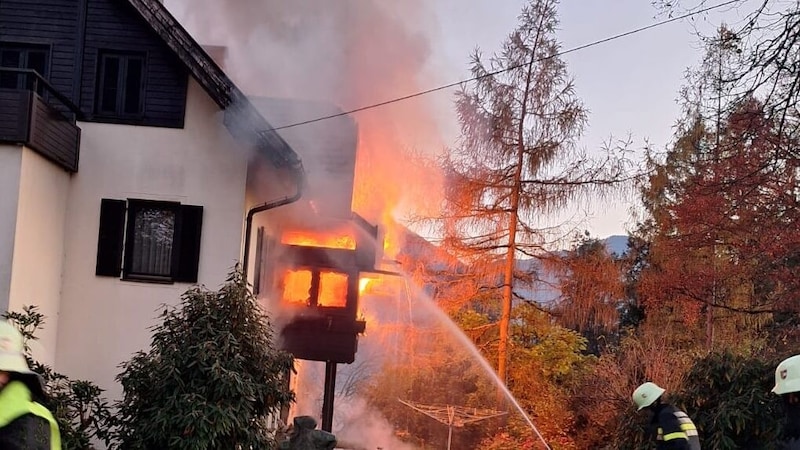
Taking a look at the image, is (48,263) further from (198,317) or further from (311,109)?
(311,109)

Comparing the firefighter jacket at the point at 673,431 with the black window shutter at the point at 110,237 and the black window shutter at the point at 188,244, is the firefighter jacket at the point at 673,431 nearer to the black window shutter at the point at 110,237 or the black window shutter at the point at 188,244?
the black window shutter at the point at 188,244

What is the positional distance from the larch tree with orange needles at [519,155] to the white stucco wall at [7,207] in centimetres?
948

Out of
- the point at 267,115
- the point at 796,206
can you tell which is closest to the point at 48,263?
the point at 267,115

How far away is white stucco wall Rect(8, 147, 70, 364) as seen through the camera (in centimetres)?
808

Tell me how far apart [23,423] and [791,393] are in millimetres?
4910

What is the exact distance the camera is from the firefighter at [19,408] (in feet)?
8.71

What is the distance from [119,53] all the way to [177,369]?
16.5 feet

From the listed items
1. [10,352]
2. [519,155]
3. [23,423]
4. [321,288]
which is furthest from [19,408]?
[519,155]

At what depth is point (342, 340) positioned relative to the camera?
11859 mm

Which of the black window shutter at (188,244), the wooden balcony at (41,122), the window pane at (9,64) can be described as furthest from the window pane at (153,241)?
the window pane at (9,64)

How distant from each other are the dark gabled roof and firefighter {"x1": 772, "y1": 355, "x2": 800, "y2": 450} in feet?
20.5

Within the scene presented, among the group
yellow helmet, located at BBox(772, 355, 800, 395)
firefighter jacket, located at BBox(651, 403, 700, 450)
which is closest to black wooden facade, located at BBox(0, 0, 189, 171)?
firefighter jacket, located at BBox(651, 403, 700, 450)

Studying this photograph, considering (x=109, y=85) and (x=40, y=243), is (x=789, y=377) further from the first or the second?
(x=109, y=85)

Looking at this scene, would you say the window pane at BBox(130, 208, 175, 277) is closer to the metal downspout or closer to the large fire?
the metal downspout
